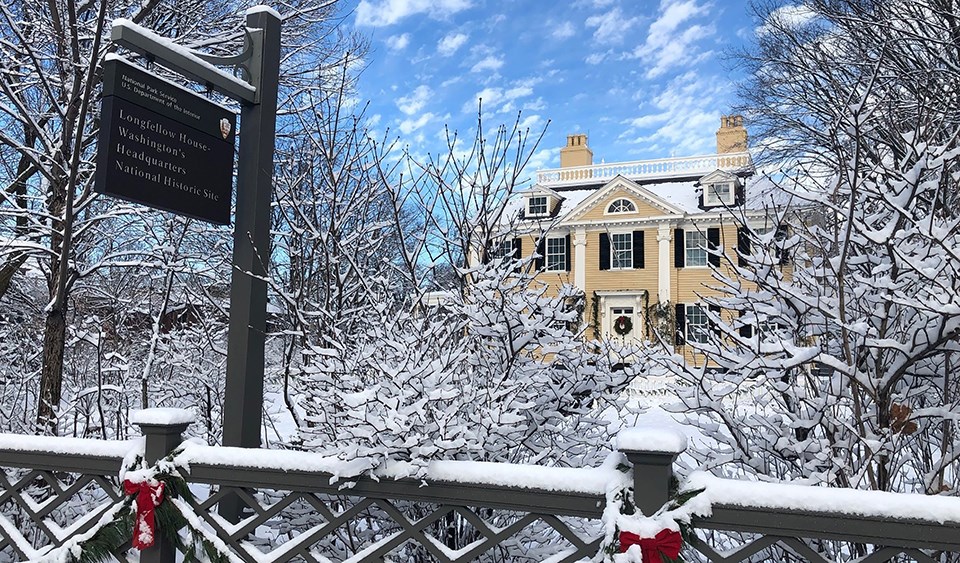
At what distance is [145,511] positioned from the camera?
2.72m

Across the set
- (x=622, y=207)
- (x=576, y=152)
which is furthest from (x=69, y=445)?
(x=576, y=152)

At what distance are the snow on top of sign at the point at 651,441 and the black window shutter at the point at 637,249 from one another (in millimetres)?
23226

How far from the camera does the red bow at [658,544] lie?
2109mm

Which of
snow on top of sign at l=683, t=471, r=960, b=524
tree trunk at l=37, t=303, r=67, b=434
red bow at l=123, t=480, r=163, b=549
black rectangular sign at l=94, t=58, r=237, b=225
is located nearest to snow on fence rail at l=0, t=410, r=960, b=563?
snow on top of sign at l=683, t=471, r=960, b=524

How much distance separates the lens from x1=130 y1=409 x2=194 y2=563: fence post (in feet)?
9.10

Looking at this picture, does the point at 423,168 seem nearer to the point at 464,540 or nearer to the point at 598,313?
the point at 464,540

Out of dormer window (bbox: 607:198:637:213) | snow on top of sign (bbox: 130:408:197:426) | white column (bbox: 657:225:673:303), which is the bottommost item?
snow on top of sign (bbox: 130:408:197:426)

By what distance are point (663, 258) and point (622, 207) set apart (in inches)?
96.5

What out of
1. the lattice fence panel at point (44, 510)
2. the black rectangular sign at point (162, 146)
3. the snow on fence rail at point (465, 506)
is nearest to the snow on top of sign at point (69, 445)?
the snow on fence rail at point (465, 506)

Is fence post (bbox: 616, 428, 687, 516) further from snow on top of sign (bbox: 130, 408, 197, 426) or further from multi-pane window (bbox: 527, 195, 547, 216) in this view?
multi-pane window (bbox: 527, 195, 547, 216)

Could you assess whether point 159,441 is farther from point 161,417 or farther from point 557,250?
point 557,250

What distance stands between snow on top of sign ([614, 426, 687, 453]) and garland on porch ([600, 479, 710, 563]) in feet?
0.52

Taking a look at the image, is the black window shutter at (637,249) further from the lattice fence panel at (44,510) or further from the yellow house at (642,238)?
the lattice fence panel at (44,510)

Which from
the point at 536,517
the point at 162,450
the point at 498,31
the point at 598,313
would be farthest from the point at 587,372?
the point at 598,313
